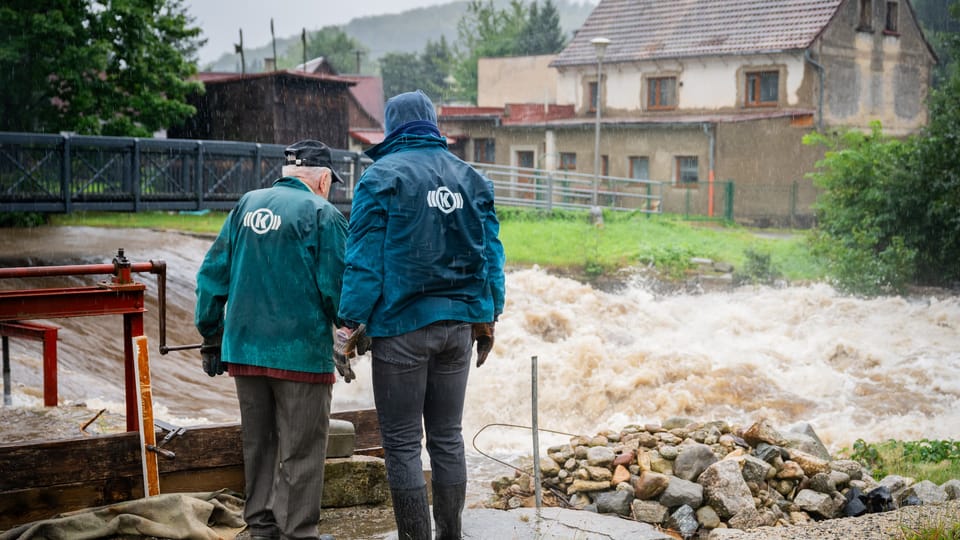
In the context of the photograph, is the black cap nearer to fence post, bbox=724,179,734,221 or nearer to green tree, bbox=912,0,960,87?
fence post, bbox=724,179,734,221

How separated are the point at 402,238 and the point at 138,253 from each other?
18953mm

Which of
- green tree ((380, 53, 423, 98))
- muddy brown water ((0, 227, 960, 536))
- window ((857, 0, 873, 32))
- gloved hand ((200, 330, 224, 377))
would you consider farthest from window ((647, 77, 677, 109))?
green tree ((380, 53, 423, 98))

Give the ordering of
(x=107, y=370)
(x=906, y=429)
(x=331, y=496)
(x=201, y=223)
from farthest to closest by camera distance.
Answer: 1. (x=201, y=223)
2. (x=107, y=370)
3. (x=906, y=429)
4. (x=331, y=496)

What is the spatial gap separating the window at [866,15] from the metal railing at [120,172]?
2263 cm

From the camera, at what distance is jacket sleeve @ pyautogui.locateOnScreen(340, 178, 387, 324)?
14.1 feet

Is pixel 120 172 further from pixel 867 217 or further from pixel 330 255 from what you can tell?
pixel 330 255

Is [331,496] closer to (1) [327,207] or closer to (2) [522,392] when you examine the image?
Answer: (1) [327,207]

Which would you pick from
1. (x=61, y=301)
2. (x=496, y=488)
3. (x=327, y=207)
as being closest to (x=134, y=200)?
(x=496, y=488)

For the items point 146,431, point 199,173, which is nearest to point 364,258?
point 146,431

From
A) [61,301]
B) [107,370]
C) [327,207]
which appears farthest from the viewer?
[107,370]

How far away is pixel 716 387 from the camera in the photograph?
14.7 metres

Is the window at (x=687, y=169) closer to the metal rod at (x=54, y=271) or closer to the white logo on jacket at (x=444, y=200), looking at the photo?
the metal rod at (x=54, y=271)

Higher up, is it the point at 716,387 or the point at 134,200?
the point at 134,200

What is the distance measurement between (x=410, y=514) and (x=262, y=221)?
1.44 metres
